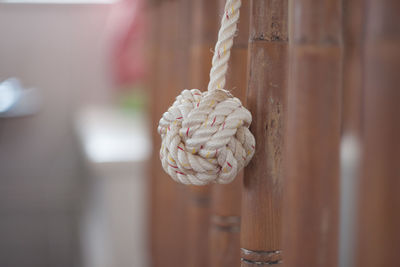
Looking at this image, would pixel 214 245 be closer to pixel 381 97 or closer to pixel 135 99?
pixel 381 97

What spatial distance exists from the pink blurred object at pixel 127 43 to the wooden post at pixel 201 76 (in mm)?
1219

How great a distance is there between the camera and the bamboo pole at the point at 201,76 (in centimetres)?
89

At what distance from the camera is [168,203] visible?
1.34 meters

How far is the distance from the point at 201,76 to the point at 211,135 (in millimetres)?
412

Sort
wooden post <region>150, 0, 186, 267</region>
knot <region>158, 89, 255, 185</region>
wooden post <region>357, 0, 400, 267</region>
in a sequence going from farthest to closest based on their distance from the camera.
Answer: wooden post <region>150, 0, 186, 267</region> < wooden post <region>357, 0, 400, 267</region> < knot <region>158, 89, 255, 185</region>

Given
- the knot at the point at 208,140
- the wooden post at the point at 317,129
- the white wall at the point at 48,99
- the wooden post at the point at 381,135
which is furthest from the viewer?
the white wall at the point at 48,99

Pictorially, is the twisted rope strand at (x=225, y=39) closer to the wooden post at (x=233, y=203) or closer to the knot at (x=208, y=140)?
the knot at (x=208, y=140)

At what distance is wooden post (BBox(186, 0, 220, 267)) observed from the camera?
89 cm

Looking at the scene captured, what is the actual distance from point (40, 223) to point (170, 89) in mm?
1412

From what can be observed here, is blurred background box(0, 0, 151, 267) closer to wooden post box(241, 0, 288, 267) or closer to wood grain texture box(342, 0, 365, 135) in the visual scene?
wood grain texture box(342, 0, 365, 135)

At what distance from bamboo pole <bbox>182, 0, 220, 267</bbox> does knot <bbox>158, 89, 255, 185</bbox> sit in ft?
1.19

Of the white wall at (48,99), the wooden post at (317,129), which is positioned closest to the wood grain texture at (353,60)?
the wooden post at (317,129)

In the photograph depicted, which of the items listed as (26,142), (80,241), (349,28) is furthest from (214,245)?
(26,142)

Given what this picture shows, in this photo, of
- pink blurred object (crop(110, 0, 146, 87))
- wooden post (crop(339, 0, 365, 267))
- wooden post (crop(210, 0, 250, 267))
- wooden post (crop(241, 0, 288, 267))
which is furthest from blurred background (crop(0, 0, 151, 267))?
wooden post (crop(241, 0, 288, 267))
